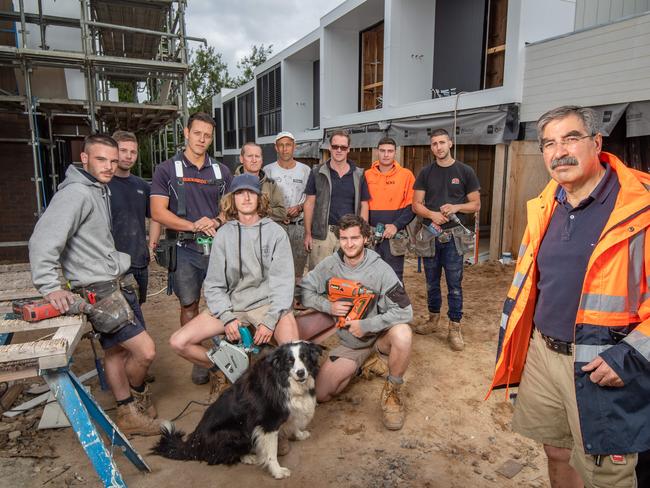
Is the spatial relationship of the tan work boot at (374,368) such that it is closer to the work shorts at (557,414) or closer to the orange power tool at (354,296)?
the orange power tool at (354,296)

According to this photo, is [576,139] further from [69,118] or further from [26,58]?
[69,118]

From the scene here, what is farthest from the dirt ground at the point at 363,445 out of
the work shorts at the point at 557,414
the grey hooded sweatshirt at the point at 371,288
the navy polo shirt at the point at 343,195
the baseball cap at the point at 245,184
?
the baseball cap at the point at 245,184

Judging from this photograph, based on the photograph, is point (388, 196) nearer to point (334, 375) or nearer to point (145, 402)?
point (334, 375)

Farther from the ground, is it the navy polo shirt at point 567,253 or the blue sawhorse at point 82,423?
the navy polo shirt at point 567,253

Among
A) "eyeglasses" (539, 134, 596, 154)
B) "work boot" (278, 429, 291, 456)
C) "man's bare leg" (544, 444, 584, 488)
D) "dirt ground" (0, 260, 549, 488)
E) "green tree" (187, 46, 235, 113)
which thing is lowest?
"dirt ground" (0, 260, 549, 488)

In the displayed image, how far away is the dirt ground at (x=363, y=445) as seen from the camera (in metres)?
2.67

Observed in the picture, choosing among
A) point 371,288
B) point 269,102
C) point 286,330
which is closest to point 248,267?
point 286,330

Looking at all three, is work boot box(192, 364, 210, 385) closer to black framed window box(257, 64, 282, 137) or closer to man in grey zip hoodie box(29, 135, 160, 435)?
man in grey zip hoodie box(29, 135, 160, 435)

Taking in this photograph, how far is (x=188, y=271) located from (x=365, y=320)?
1614mm

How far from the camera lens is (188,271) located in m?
3.79

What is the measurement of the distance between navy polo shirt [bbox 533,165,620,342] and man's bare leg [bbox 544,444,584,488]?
0.58 metres

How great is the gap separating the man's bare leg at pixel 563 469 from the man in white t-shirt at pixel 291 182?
131 inches

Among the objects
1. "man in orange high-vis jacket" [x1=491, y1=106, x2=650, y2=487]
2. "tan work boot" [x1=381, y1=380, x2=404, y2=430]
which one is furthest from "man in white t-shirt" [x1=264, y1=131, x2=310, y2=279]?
"man in orange high-vis jacket" [x1=491, y1=106, x2=650, y2=487]

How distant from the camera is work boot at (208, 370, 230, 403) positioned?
3.45m
